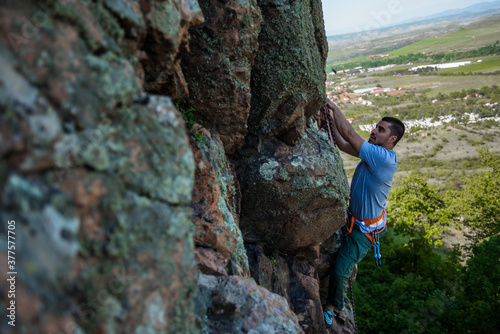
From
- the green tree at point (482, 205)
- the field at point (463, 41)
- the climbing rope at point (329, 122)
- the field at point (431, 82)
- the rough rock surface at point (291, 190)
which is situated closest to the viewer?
the rough rock surface at point (291, 190)

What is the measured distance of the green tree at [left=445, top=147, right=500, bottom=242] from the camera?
756 inches

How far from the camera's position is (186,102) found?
13.1 ft

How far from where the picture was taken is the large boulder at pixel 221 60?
3.69 meters

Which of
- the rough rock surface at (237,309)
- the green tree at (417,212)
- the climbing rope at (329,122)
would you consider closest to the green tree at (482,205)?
the green tree at (417,212)

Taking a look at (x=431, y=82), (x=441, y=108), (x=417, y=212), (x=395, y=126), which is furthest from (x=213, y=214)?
(x=431, y=82)

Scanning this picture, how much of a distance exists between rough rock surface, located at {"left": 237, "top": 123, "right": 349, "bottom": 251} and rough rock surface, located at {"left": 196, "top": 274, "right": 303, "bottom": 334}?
2345 mm

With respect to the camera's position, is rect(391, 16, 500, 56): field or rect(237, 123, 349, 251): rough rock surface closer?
rect(237, 123, 349, 251): rough rock surface

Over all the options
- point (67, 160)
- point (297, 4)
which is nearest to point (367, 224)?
point (297, 4)

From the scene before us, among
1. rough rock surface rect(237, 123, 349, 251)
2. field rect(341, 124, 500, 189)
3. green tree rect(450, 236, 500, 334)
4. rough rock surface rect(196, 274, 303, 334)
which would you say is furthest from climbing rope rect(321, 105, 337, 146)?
field rect(341, 124, 500, 189)

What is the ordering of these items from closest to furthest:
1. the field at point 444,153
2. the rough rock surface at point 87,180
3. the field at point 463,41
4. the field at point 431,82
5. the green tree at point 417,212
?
1. the rough rock surface at point 87,180
2. the green tree at point 417,212
3. the field at point 444,153
4. the field at point 431,82
5. the field at point 463,41

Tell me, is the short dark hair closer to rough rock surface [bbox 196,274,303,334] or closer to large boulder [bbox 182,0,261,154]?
large boulder [bbox 182,0,261,154]

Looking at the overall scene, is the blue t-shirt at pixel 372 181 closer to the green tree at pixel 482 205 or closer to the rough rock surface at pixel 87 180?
the rough rock surface at pixel 87 180

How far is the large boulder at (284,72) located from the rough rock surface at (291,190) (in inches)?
14.4

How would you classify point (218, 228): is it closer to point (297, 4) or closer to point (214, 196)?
point (214, 196)
